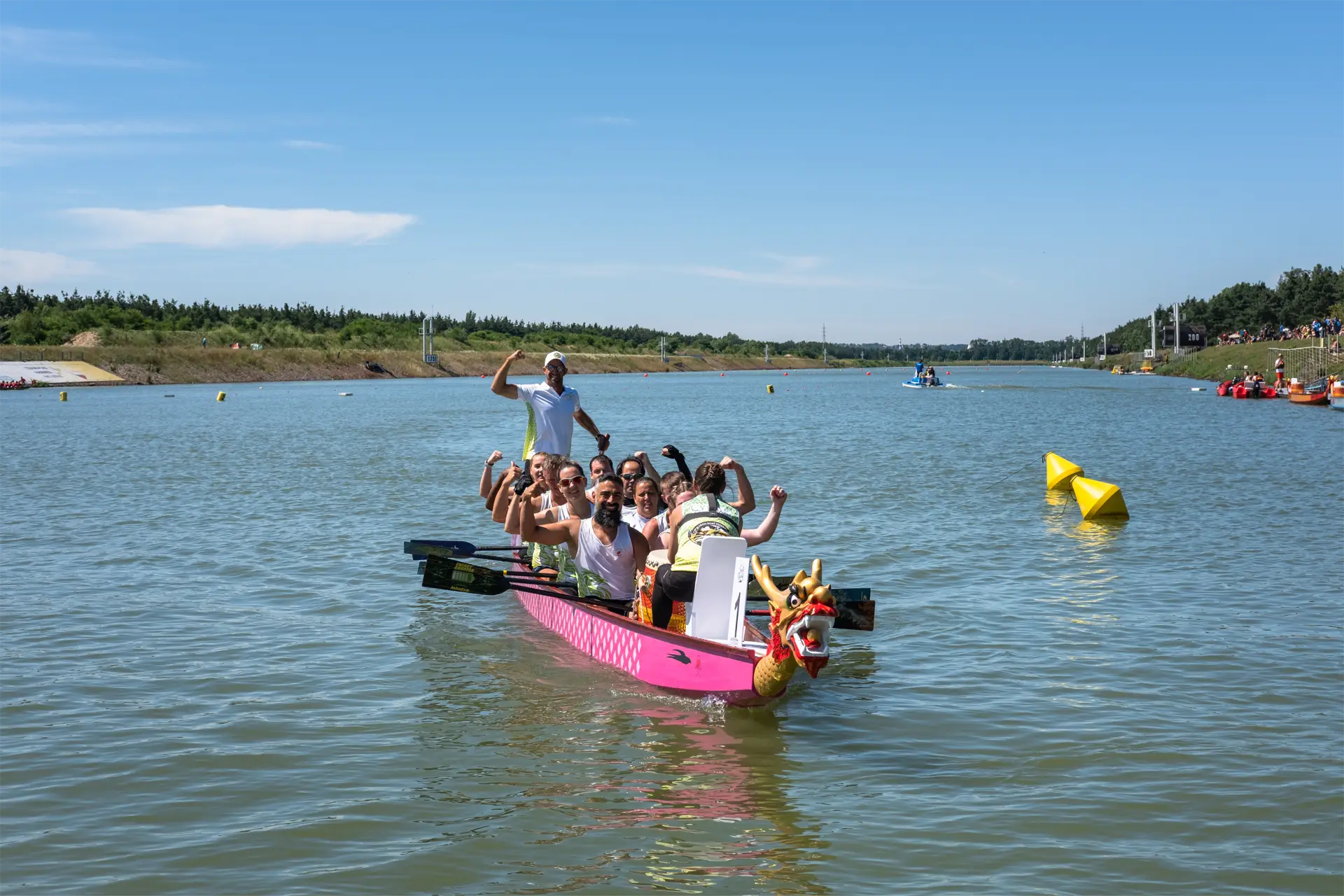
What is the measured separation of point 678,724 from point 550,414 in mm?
4504

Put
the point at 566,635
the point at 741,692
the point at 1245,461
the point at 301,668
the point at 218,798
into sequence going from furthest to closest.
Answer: the point at 1245,461 → the point at 566,635 → the point at 301,668 → the point at 741,692 → the point at 218,798

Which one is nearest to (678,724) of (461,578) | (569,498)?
(569,498)

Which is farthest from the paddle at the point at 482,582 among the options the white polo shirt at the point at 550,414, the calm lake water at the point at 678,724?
the white polo shirt at the point at 550,414

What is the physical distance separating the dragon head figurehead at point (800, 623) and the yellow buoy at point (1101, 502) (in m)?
14.2

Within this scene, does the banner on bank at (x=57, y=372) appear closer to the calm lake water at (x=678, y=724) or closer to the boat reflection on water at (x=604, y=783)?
the calm lake water at (x=678, y=724)

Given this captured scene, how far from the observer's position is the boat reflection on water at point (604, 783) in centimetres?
676

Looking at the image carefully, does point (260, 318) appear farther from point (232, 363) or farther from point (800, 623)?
point (800, 623)

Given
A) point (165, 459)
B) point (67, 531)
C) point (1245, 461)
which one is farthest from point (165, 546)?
point (1245, 461)

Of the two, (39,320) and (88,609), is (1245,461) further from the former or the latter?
(39,320)

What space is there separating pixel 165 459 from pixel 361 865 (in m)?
31.9

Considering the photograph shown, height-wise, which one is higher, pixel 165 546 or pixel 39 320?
pixel 39 320

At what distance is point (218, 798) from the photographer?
776 centimetres

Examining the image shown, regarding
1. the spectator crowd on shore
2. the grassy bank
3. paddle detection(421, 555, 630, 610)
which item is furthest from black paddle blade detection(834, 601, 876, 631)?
the grassy bank

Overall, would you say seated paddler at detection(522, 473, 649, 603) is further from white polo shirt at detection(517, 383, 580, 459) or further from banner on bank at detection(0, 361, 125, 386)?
banner on bank at detection(0, 361, 125, 386)
